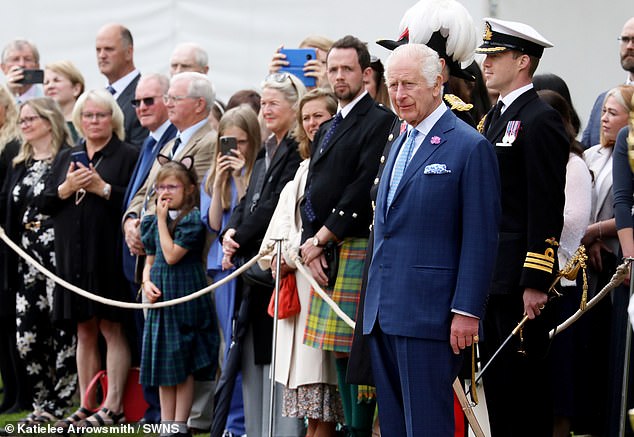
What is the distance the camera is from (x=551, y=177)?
5.64m

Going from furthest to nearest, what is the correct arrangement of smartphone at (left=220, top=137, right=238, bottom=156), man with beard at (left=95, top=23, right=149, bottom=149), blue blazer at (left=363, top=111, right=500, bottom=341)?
man with beard at (left=95, top=23, right=149, bottom=149)
smartphone at (left=220, top=137, right=238, bottom=156)
blue blazer at (left=363, top=111, right=500, bottom=341)

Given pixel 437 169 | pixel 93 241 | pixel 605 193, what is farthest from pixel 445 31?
pixel 93 241

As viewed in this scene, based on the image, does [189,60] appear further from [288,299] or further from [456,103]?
[456,103]

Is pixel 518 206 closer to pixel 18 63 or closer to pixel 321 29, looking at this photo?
pixel 321 29

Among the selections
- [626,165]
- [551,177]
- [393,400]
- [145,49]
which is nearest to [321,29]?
[145,49]

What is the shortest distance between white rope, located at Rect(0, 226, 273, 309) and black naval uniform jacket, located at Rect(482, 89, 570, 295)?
1589mm

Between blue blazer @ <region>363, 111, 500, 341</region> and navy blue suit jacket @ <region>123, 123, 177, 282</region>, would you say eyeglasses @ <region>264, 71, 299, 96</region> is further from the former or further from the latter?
blue blazer @ <region>363, 111, 500, 341</region>

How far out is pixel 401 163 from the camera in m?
5.25

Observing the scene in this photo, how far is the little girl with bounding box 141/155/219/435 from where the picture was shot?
777cm

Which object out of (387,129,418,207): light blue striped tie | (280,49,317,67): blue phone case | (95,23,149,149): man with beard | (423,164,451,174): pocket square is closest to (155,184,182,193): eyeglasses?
(280,49,317,67): blue phone case

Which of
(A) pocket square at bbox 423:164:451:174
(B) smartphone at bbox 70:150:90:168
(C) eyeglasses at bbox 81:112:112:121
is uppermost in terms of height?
(A) pocket square at bbox 423:164:451:174

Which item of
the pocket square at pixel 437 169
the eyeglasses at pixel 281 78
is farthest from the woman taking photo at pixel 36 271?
the pocket square at pixel 437 169

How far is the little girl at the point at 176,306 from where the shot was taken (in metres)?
7.77

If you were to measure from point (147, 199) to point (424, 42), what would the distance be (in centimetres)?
296
